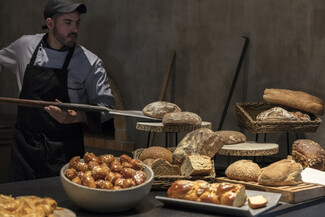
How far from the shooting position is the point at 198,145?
7.91ft

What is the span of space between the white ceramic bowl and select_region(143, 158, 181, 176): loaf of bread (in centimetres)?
38

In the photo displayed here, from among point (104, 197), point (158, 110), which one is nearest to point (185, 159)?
point (104, 197)

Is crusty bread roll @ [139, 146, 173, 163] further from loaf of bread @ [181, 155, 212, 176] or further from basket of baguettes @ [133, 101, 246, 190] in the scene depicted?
loaf of bread @ [181, 155, 212, 176]

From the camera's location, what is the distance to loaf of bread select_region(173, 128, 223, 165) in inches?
92.4

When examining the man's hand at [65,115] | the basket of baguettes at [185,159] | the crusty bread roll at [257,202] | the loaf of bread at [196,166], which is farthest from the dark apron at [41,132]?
the crusty bread roll at [257,202]

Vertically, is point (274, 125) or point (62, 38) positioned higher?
point (62, 38)

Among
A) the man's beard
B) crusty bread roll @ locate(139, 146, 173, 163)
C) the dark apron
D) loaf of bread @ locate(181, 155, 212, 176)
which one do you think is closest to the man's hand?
the dark apron

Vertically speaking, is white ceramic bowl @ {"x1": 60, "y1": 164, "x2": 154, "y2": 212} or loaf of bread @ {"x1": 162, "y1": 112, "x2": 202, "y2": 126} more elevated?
white ceramic bowl @ {"x1": 60, "y1": 164, "x2": 154, "y2": 212}

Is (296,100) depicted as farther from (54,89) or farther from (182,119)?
(54,89)

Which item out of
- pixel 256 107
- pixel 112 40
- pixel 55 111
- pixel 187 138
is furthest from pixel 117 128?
pixel 187 138

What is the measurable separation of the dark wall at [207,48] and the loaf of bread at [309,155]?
1388 mm

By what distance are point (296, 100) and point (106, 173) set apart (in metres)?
2.09

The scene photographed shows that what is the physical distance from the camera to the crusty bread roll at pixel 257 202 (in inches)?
72.2

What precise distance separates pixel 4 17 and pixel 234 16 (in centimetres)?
429
